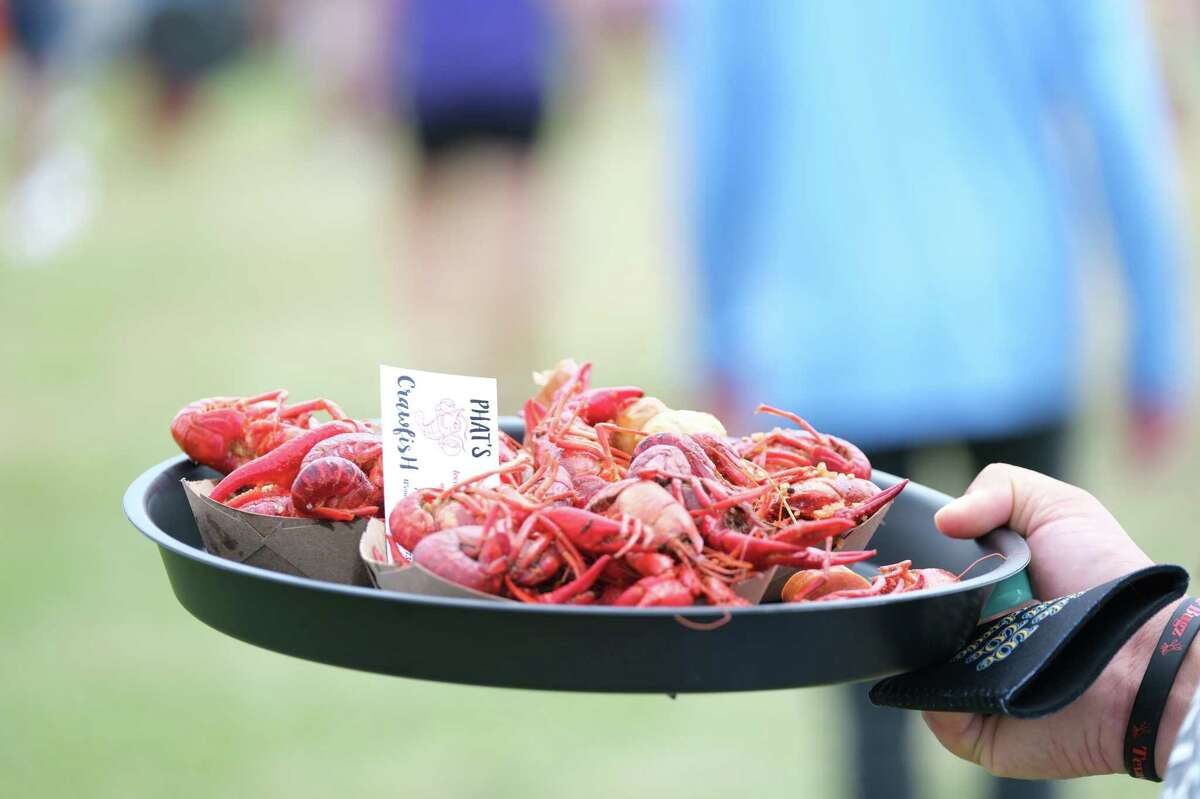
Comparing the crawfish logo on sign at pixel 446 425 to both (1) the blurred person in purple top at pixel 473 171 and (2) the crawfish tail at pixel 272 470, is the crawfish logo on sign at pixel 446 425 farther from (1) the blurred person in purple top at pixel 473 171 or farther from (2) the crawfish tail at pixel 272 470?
(1) the blurred person in purple top at pixel 473 171

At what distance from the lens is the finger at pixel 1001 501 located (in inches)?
48.4

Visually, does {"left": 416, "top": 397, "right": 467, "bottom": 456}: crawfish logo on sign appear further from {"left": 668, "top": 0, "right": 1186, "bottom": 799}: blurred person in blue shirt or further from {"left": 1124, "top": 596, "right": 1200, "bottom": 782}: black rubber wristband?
{"left": 668, "top": 0, "right": 1186, "bottom": 799}: blurred person in blue shirt

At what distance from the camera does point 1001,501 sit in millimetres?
1275

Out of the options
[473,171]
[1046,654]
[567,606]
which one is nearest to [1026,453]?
[1046,654]

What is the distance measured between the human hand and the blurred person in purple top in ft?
13.5

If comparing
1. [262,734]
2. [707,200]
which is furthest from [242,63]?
[707,200]

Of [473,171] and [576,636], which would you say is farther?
[473,171]

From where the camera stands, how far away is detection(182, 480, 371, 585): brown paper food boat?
1085 millimetres

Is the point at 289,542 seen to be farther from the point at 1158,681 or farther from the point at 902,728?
the point at 902,728

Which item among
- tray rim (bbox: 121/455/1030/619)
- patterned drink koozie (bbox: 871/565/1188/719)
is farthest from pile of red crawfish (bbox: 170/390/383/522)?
patterned drink koozie (bbox: 871/565/1188/719)

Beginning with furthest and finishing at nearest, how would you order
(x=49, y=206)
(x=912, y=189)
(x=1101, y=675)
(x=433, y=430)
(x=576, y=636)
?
(x=49, y=206) < (x=912, y=189) < (x=1101, y=675) < (x=433, y=430) < (x=576, y=636)

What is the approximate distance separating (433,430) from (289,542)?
0.16 metres

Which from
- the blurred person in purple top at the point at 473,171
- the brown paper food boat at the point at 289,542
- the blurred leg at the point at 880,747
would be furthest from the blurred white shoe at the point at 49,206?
the brown paper food boat at the point at 289,542

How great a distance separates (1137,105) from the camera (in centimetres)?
235
